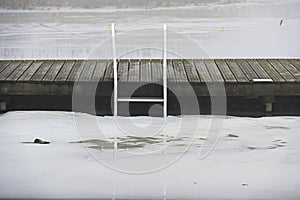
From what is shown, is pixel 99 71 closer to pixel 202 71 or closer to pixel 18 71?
pixel 18 71

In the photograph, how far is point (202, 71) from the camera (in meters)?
6.21

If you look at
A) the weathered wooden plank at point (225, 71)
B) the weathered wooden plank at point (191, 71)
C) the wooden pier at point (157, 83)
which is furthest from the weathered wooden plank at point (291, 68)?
the weathered wooden plank at point (191, 71)

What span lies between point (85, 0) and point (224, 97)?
94.4 inches

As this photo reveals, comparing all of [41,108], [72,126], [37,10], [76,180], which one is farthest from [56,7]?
[76,180]

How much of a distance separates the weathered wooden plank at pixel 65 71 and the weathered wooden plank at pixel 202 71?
1.37 meters

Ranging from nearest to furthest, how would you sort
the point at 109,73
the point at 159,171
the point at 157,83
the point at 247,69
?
the point at 159,171, the point at 157,83, the point at 109,73, the point at 247,69

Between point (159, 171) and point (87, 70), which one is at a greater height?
point (87, 70)

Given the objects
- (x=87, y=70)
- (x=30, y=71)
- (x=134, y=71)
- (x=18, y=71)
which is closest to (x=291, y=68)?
(x=134, y=71)

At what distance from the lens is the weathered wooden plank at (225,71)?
19.5 ft

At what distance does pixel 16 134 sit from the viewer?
4895 millimetres

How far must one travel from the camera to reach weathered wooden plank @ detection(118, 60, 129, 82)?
596 cm

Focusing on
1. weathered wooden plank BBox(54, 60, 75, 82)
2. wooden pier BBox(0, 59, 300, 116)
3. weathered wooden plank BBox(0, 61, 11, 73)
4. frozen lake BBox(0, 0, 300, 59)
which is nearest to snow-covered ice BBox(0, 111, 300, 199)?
wooden pier BBox(0, 59, 300, 116)

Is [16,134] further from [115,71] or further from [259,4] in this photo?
[259,4]

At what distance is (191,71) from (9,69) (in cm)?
195
